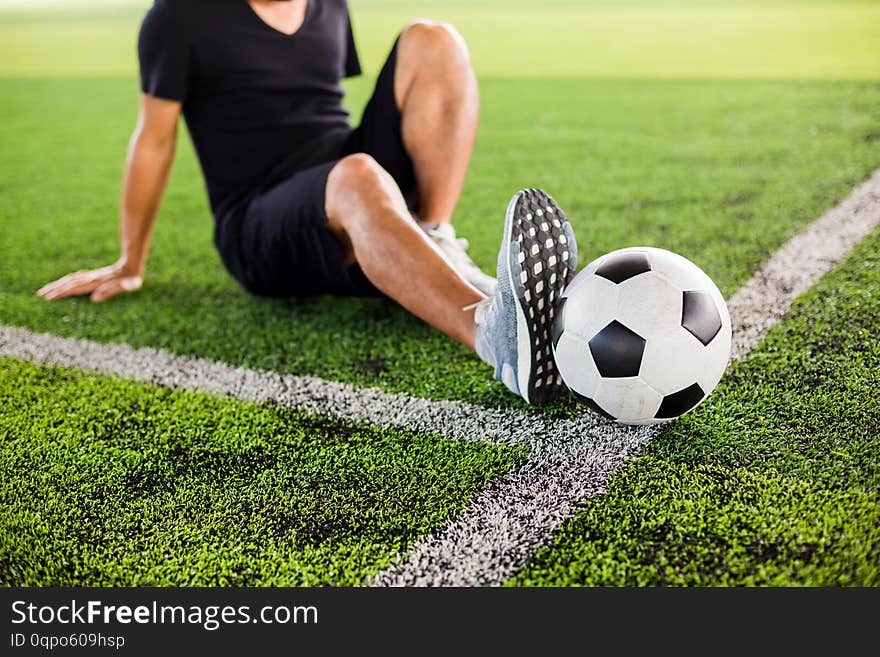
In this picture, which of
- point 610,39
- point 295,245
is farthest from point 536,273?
point 610,39

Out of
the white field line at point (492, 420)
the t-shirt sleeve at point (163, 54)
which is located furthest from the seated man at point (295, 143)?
the white field line at point (492, 420)

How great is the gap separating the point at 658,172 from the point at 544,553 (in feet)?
8.76

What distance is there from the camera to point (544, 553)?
150cm

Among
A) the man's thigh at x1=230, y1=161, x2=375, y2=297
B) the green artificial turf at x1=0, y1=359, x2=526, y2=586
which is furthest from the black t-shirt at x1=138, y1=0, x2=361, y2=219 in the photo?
the green artificial turf at x1=0, y1=359, x2=526, y2=586

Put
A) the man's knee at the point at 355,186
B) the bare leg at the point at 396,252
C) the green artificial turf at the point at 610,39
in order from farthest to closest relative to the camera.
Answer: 1. the green artificial turf at the point at 610,39
2. the man's knee at the point at 355,186
3. the bare leg at the point at 396,252

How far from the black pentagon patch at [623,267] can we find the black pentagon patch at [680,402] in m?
0.25

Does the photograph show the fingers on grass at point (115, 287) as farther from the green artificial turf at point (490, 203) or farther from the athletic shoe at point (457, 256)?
the athletic shoe at point (457, 256)

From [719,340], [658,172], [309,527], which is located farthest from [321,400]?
[658,172]

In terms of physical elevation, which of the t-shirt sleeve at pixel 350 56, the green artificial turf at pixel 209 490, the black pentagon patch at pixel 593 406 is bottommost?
the green artificial turf at pixel 209 490

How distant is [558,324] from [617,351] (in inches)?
5.9

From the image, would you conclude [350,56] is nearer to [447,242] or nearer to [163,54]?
[163,54]

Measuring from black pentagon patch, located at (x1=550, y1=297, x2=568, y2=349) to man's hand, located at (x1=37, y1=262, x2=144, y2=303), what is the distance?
5.37 feet

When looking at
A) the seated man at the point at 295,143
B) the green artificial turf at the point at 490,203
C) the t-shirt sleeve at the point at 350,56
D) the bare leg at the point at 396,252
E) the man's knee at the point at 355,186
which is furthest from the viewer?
the t-shirt sleeve at the point at 350,56

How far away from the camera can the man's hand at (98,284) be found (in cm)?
282
